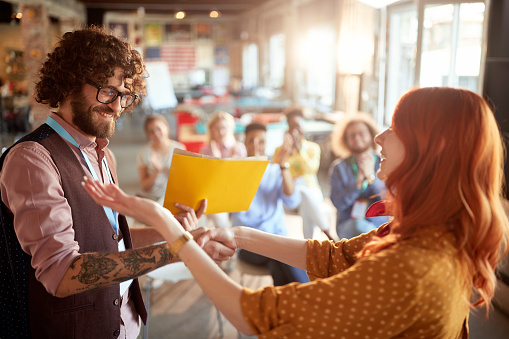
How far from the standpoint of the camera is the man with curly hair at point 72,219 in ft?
3.77

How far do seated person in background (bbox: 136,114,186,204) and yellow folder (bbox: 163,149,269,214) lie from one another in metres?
2.41

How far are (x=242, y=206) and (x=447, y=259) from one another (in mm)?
768

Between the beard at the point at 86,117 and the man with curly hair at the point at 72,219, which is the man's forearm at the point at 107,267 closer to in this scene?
the man with curly hair at the point at 72,219

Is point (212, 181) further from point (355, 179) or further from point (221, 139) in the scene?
point (221, 139)

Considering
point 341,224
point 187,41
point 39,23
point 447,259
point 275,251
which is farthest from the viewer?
point 187,41

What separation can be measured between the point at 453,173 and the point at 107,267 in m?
0.88

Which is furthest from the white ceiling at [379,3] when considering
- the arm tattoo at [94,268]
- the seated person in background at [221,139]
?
the arm tattoo at [94,268]

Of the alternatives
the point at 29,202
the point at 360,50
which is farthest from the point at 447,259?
the point at 360,50

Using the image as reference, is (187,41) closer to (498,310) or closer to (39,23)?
(39,23)

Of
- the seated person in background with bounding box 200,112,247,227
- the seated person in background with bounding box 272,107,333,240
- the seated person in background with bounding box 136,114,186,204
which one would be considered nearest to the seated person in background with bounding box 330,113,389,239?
the seated person in background with bounding box 272,107,333,240

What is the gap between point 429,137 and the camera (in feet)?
3.22

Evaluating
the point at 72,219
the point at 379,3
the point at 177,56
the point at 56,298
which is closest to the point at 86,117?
the point at 72,219

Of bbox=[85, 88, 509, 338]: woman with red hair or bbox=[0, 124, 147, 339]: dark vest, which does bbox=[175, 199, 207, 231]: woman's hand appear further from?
bbox=[85, 88, 509, 338]: woman with red hair

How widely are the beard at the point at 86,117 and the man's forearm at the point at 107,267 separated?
0.41 meters
